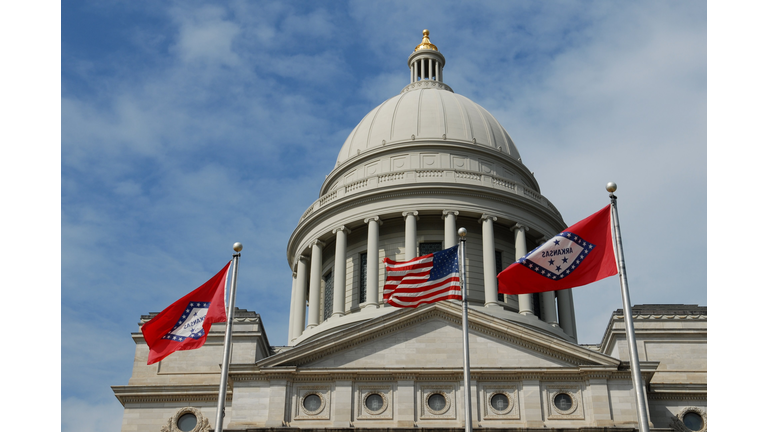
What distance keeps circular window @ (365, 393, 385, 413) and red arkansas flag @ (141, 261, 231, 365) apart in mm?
9836

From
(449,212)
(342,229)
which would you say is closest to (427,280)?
(449,212)

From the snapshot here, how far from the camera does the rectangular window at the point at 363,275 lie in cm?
4294

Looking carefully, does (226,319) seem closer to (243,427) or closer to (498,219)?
(243,427)

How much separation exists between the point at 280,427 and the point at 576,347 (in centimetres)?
1127

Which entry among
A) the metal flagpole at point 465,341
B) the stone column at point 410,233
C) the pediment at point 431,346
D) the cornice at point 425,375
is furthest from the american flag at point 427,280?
the stone column at point 410,233

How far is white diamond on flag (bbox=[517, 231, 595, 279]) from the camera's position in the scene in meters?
19.0

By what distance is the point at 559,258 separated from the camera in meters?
19.0

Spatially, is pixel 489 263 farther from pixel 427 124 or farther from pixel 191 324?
pixel 191 324

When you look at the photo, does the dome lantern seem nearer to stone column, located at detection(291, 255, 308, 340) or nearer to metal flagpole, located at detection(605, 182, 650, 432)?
stone column, located at detection(291, 255, 308, 340)

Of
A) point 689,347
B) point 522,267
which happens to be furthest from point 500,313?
point 522,267

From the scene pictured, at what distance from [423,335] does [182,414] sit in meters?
11.0

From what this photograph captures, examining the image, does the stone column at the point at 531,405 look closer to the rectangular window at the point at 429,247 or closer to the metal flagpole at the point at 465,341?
the metal flagpole at the point at 465,341

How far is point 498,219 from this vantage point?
143ft

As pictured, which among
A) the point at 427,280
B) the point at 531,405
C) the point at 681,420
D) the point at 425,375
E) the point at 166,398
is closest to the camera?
the point at 427,280
